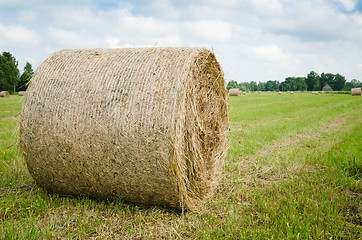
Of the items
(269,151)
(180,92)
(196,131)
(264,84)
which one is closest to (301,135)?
(269,151)

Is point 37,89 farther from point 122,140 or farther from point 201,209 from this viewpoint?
point 201,209

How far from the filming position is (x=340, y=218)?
3.49 metres

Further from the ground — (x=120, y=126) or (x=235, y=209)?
(x=120, y=126)

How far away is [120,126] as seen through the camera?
3.62 metres

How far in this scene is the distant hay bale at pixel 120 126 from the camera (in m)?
3.53

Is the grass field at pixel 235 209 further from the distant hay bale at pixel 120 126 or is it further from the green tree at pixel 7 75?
the green tree at pixel 7 75

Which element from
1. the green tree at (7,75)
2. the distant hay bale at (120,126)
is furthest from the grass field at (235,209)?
the green tree at (7,75)

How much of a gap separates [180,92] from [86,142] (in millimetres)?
1360

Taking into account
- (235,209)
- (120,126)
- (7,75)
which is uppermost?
(7,75)

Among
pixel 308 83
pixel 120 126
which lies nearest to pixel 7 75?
pixel 120 126

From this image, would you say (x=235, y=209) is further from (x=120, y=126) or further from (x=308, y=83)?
(x=308, y=83)

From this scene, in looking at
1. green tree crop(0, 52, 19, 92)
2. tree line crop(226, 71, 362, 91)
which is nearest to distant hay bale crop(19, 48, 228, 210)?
green tree crop(0, 52, 19, 92)

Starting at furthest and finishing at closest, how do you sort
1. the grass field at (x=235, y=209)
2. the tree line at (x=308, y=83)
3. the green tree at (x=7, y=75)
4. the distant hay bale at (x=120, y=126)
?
the tree line at (x=308, y=83) < the green tree at (x=7, y=75) < the distant hay bale at (x=120, y=126) < the grass field at (x=235, y=209)

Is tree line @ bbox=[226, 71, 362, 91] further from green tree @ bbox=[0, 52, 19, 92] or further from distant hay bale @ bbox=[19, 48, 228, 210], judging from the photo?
distant hay bale @ bbox=[19, 48, 228, 210]
